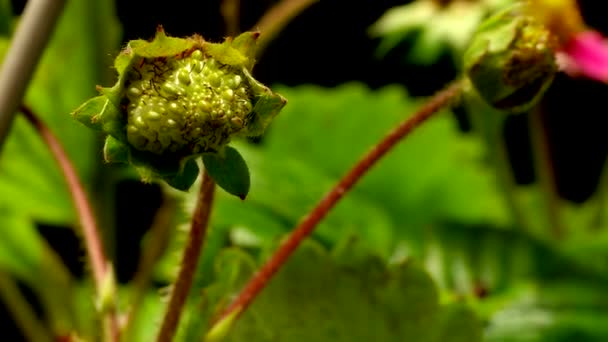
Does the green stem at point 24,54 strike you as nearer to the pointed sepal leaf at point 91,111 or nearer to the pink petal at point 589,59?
the pointed sepal leaf at point 91,111

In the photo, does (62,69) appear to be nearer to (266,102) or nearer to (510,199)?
(510,199)

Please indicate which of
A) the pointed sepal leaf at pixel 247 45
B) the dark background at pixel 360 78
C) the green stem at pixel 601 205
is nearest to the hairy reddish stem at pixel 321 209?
the pointed sepal leaf at pixel 247 45

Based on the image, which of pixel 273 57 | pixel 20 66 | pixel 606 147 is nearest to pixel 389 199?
pixel 20 66

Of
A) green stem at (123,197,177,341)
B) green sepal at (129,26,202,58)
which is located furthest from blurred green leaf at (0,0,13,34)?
green sepal at (129,26,202,58)

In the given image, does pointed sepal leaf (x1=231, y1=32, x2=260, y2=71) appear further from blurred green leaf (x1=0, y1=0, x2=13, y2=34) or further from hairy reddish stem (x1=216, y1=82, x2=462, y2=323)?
blurred green leaf (x1=0, y1=0, x2=13, y2=34)

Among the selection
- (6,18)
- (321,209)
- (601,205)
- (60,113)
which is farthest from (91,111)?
(601,205)

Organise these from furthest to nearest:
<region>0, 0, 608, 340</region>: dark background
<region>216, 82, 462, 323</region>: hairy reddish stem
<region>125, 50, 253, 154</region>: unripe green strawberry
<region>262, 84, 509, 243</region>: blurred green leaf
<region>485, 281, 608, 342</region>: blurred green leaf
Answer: <region>0, 0, 608, 340</region>: dark background
<region>262, 84, 509, 243</region>: blurred green leaf
<region>485, 281, 608, 342</region>: blurred green leaf
<region>216, 82, 462, 323</region>: hairy reddish stem
<region>125, 50, 253, 154</region>: unripe green strawberry

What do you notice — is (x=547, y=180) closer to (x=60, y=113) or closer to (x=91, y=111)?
(x=60, y=113)
